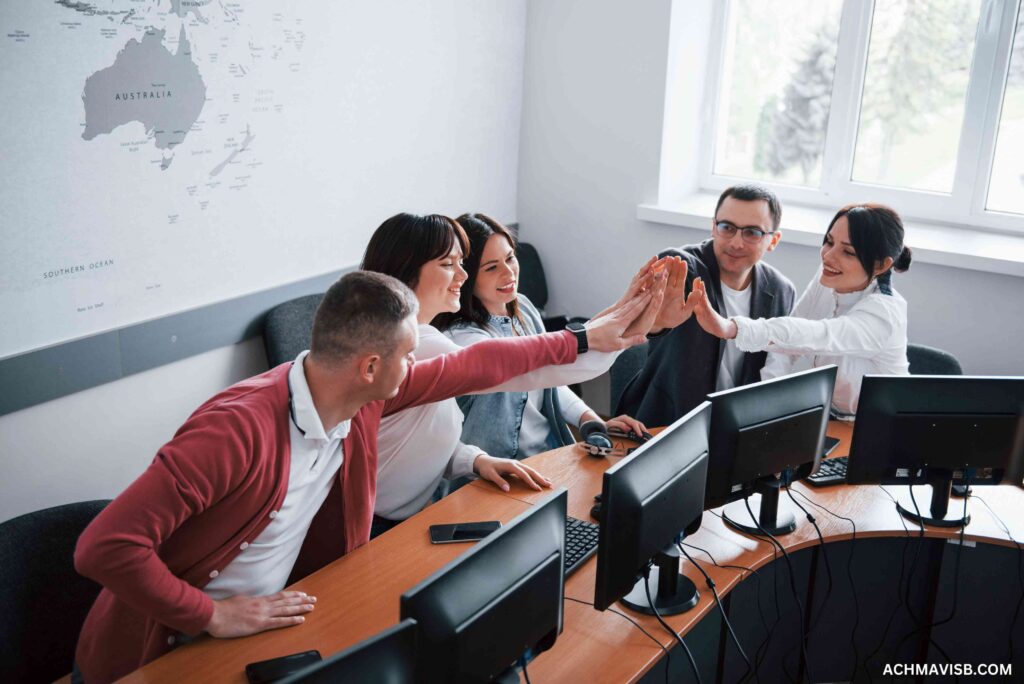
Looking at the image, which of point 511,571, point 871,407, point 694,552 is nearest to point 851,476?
point 871,407

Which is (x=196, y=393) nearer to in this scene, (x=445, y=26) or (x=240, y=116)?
(x=240, y=116)

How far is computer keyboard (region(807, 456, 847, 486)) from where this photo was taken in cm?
258

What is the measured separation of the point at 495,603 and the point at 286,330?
1985 millimetres

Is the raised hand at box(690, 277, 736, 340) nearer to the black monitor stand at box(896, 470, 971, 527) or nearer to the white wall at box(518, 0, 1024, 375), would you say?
the black monitor stand at box(896, 470, 971, 527)

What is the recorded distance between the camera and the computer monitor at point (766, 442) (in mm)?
2176

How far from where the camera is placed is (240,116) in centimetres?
310

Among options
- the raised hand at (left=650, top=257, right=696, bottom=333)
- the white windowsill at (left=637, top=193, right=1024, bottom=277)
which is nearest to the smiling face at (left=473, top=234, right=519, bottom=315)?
the raised hand at (left=650, top=257, right=696, bottom=333)

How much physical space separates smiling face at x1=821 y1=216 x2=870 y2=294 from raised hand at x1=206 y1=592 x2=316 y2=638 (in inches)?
74.5

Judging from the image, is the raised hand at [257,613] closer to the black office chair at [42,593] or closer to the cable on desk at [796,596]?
the black office chair at [42,593]

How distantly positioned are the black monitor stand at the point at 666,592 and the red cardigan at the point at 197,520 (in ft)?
2.10

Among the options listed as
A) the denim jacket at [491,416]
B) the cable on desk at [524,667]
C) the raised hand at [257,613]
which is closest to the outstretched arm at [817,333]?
the denim jacket at [491,416]

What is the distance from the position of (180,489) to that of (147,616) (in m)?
0.33

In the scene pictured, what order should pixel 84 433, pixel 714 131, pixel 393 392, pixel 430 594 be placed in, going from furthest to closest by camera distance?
pixel 714 131 < pixel 84 433 < pixel 393 392 < pixel 430 594

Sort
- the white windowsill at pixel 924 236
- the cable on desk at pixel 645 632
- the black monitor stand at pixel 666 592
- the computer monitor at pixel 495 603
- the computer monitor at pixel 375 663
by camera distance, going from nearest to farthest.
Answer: the computer monitor at pixel 375 663 < the computer monitor at pixel 495 603 < the cable on desk at pixel 645 632 < the black monitor stand at pixel 666 592 < the white windowsill at pixel 924 236
